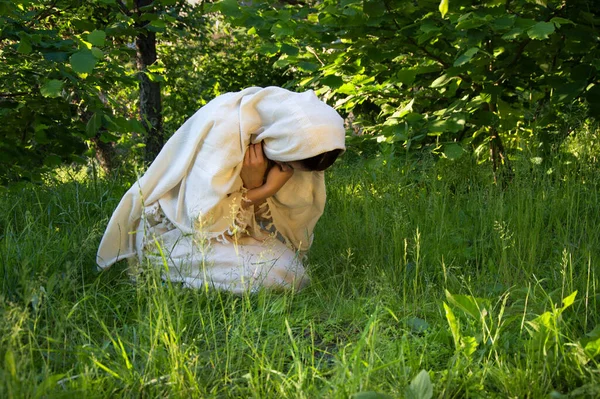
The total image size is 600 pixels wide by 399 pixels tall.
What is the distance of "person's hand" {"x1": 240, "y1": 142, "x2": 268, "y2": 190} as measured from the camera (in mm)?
3051

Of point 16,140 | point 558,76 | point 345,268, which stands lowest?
point 345,268

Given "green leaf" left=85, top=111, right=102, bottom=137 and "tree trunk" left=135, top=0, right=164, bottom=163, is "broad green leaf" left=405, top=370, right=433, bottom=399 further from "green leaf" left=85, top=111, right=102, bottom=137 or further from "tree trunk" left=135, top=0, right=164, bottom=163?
"tree trunk" left=135, top=0, right=164, bottom=163

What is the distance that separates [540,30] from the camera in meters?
3.29

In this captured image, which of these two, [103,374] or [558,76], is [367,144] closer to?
[558,76]

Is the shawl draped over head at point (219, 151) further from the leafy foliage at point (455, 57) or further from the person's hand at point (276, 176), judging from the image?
the leafy foliage at point (455, 57)

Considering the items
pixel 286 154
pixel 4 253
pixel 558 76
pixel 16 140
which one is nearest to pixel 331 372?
pixel 286 154

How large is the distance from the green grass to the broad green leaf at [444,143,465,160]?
0.21 meters

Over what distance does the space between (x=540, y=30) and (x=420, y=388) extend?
2.18 meters

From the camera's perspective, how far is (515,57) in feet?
13.5

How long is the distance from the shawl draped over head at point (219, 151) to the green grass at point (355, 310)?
0.96ft

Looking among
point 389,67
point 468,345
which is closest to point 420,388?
point 468,345

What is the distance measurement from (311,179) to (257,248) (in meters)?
0.45

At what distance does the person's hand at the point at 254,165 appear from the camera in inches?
120

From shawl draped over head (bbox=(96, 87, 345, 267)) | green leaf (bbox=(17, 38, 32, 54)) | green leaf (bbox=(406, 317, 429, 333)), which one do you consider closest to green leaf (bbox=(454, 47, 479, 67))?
shawl draped over head (bbox=(96, 87, 345, 267))
